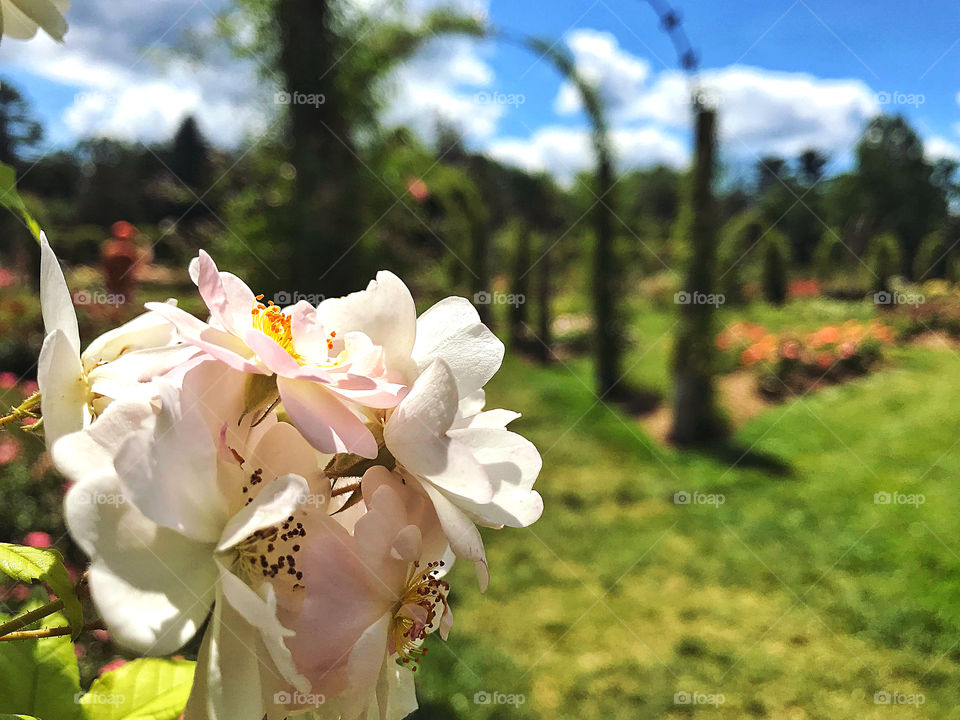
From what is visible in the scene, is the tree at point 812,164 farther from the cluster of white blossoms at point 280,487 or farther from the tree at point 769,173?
the cluster of white blossoms at point 280,487

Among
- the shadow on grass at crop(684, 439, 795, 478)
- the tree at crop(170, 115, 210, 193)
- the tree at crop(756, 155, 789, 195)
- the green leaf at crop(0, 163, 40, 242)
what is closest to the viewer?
the green leaf at crop(0, 163, 40, 242)

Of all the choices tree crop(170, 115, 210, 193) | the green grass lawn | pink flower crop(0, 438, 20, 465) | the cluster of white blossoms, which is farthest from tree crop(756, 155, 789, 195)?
tree crop(170, 115, 210, 193)

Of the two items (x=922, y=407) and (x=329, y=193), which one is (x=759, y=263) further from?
(x=329, y=193)

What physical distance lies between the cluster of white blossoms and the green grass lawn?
1.87m

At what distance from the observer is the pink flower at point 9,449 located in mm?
2512

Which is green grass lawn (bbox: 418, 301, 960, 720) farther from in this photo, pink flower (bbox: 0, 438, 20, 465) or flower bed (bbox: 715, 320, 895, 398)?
pink flower (bbox: 0, 438, 20, 465)

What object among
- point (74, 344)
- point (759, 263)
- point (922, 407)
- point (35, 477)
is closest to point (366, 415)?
point (74, 344)

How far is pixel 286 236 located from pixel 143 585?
314 cm

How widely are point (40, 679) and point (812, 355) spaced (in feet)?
15.7

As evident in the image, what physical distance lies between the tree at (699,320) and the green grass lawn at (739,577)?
191 millimetres

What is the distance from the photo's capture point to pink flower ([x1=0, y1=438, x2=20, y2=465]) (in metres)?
2.51

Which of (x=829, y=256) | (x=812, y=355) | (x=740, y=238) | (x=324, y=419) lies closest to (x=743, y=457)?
(x=812, y=355)

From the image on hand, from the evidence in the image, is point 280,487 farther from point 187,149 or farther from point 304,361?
A: point 187,149

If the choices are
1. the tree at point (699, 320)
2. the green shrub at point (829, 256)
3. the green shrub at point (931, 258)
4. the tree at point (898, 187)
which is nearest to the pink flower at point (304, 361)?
the tree at point (699, 320)
